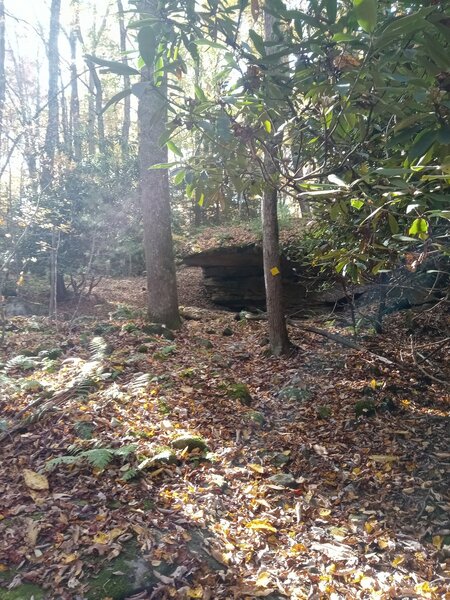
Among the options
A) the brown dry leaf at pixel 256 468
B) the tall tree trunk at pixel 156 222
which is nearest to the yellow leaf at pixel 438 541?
the brown dry leaf at pixel 256 468

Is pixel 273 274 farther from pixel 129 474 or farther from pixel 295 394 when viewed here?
pixel 129 474

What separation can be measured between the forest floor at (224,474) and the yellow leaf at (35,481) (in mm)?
15

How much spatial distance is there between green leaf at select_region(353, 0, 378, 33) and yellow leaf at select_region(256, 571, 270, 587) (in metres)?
2.65

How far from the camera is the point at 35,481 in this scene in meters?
3.06

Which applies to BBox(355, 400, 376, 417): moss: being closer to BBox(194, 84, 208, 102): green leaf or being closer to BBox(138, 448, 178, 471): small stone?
BBox(138, 448, 178, 471): small stone

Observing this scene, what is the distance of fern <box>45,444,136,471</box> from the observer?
125 inches

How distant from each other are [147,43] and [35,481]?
2.74 meters

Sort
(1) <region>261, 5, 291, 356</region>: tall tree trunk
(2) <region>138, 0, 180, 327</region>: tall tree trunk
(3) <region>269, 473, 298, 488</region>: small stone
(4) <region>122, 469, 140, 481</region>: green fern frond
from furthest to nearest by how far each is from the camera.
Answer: (2) <region>138, 0, 180, 327</region>: tall tree trunk → (1) <region>261, 5, 291, 356</region>: tall tree trunk → (3) <region>269, 473, 298, 488</region>: small stone → (4) <region>122, 469, 140, 481</region>: green fern frond

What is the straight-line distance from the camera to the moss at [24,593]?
2.23 m

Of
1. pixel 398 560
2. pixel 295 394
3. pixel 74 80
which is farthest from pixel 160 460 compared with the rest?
pixel 74 80

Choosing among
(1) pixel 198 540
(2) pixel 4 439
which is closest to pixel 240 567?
(1) pixel 198 540

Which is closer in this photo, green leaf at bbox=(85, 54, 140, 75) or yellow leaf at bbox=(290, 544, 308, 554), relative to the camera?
green leaf at bbox=(85, 54, 140, 75)

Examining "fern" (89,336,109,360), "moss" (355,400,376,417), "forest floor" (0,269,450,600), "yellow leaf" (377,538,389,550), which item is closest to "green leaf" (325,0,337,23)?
"forest floor" (0,269,450,600)

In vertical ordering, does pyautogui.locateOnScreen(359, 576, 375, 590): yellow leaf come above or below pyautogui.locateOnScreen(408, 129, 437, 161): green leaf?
below
